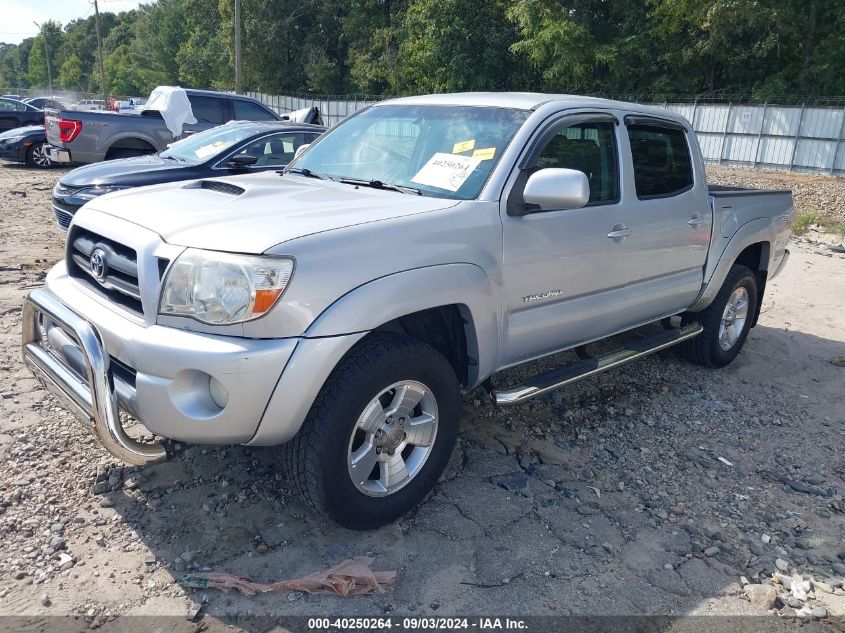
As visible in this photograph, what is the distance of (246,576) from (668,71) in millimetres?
32361

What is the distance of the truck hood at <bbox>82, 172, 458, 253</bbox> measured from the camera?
2711 millimetres

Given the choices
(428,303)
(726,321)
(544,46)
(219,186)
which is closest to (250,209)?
(219,186)

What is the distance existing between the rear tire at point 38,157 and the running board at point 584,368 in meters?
15.4

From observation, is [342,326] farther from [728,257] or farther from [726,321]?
[726,321]

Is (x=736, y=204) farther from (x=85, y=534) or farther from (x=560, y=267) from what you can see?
(x=85, y=534)

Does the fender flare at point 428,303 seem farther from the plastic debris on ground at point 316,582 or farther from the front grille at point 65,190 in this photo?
the front grille at point 65,190

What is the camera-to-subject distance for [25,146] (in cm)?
1561

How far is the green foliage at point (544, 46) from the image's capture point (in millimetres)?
26453

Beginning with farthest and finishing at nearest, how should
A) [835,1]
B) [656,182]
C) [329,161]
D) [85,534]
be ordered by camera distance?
1. [835,1]
2. [656,182]
3. [329,161]
4. [85,534]

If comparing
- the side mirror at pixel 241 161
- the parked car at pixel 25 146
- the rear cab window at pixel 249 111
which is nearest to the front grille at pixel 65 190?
the side mirror at pixel 241 161

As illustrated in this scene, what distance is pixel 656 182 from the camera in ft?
14.4

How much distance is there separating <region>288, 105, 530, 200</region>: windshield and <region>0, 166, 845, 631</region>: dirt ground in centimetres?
153

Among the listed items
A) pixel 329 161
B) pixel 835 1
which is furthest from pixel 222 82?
pixel 329 161

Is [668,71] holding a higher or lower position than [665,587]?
higher
